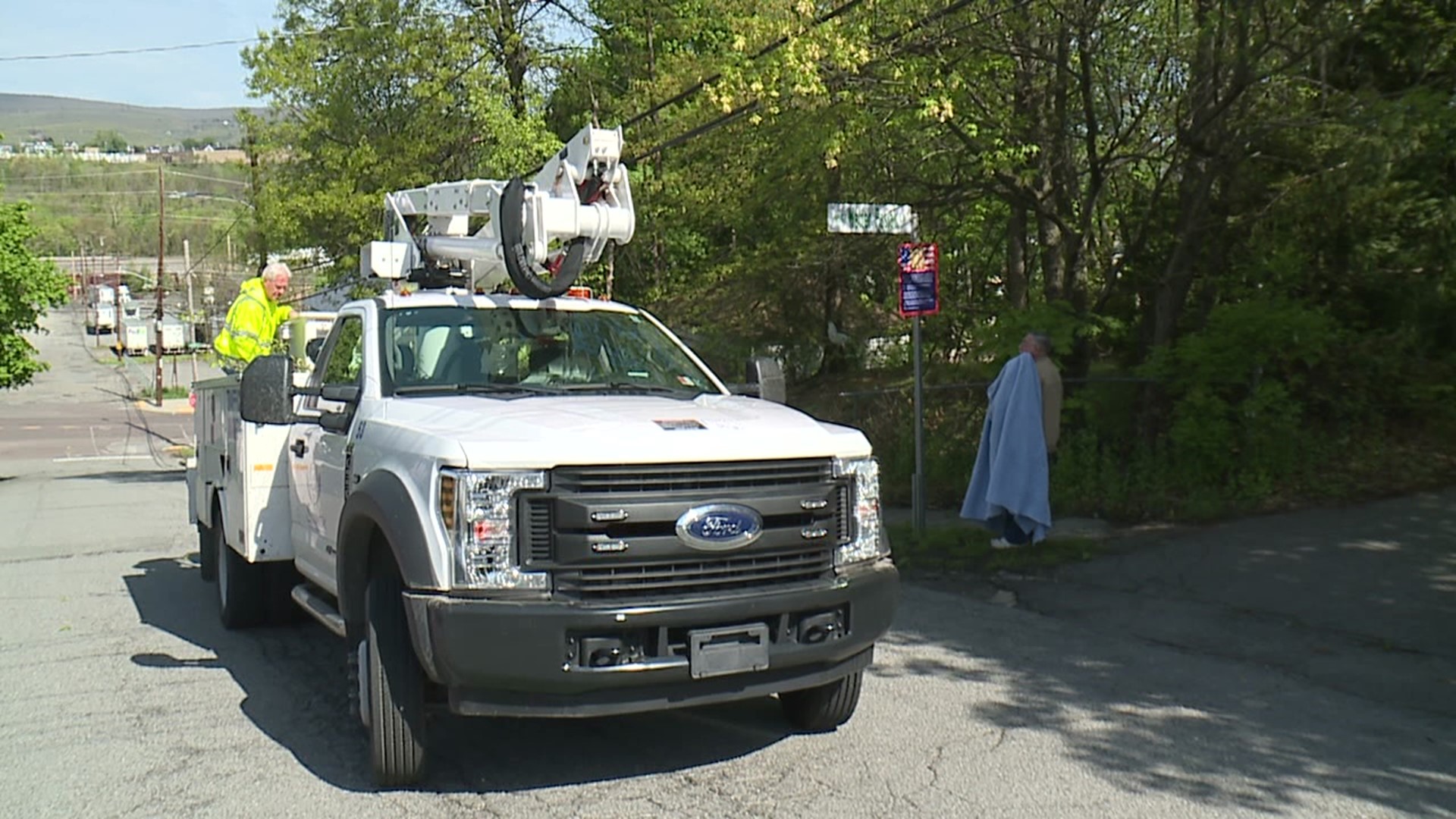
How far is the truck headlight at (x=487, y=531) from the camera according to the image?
4.90 meters

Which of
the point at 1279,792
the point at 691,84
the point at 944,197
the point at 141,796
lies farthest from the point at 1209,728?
the point at 691,84

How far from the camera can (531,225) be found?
7.62 m

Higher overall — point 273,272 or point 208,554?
point 273,272

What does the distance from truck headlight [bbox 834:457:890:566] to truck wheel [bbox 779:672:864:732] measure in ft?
2.18

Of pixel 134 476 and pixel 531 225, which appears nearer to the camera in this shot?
pixel 531 225

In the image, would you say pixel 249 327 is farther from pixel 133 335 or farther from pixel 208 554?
pixel 133 335

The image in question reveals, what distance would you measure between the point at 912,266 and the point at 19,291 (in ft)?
61.4

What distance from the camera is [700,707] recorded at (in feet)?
21.9

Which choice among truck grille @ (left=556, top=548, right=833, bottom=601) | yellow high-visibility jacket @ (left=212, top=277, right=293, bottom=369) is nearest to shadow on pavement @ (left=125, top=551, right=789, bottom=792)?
truck grille @ (left=556, top=548, right=833, bottom=601)

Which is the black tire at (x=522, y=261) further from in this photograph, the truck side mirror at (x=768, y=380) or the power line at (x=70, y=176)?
the power line at (x=70, y=176)

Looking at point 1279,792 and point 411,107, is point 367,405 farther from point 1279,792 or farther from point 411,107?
point 411,107

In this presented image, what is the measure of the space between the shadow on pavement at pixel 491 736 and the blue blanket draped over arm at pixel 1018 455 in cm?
411

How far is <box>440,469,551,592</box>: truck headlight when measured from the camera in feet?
16.1

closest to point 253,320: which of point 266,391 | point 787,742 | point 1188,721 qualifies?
point 266,391
